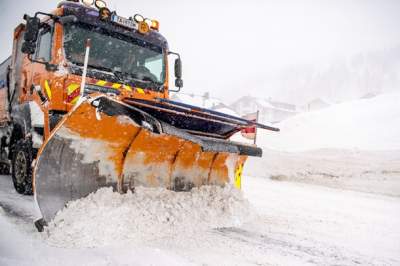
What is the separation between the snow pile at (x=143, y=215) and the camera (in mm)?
2802

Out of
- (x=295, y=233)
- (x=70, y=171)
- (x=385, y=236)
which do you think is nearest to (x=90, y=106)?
(x=70, y=171)

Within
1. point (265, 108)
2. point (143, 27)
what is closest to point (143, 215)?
point (143, 27)

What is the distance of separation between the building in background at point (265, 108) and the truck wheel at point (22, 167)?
5306 centimetres

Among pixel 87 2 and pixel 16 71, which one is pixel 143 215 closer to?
pixel 87 2

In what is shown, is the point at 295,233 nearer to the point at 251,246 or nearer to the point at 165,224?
the point at 251,246

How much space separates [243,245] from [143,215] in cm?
102

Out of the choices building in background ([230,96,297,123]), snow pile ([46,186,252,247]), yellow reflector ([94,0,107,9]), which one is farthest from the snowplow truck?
building in background ([230,96,297,123])

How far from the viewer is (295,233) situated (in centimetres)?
382

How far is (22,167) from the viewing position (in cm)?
438

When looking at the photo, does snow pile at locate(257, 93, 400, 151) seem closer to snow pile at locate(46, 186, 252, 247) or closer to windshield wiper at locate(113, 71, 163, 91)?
windshield wiper at locate(113, 71, 163, 91)

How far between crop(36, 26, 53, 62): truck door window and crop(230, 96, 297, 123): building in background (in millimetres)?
53050

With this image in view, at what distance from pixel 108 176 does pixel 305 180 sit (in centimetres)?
871

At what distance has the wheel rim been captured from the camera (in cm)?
432

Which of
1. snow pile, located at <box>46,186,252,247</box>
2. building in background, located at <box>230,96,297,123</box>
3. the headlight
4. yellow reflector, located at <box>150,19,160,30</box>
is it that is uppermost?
building in background, located at <box>230,96,297,123</box>
